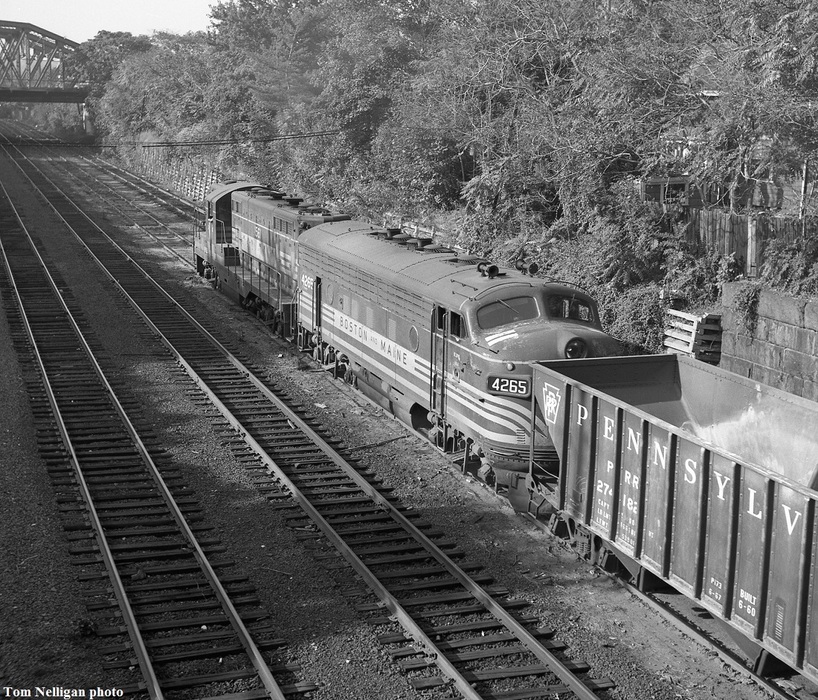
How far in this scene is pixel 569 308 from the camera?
549 inches

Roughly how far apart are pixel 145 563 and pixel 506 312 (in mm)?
5876

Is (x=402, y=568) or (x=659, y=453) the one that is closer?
(x=659, y=453)

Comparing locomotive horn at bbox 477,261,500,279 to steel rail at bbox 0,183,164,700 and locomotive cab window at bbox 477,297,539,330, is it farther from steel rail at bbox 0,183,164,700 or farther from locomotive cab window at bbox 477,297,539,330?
steel rail at bbox 0,183,164,700

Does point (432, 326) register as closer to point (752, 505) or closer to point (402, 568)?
point (402, 568)

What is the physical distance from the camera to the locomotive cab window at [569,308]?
13.8 m

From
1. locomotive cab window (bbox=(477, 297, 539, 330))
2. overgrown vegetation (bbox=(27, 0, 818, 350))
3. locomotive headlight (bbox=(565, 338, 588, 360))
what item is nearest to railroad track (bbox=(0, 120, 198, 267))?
overgrown vegetation (bbox=(27, 0, 818, 350))

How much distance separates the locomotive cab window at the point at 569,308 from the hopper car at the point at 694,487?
178 centimetres

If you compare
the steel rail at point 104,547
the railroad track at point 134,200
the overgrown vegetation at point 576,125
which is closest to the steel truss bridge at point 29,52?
the railroad track at point 134,200

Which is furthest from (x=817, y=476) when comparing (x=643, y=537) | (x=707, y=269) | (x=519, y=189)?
(x=519, y=189)

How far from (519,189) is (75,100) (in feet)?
293

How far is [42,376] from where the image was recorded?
20.0 m

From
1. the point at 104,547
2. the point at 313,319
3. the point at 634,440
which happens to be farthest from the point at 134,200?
the point at 634,440

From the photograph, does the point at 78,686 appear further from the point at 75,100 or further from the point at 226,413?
the point at 75,100

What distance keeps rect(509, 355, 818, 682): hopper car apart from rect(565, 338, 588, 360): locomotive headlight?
33.5 inches
